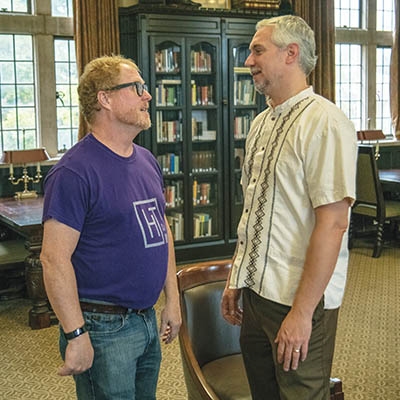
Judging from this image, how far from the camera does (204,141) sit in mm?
6035

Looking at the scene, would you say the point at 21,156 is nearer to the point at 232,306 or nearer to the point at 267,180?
the point at 232,306

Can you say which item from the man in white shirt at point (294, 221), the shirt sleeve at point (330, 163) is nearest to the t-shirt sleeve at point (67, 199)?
the man in white shirt at point (294, 221)

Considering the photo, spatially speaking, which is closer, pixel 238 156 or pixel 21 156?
pixel 21 156

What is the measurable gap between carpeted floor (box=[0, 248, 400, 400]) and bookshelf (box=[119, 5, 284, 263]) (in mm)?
1575

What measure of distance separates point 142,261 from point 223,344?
724mm

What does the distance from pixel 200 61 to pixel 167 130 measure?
28.3 inches

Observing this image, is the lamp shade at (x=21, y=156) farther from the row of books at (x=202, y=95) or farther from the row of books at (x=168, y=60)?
the row of books at (x=202, y=95)

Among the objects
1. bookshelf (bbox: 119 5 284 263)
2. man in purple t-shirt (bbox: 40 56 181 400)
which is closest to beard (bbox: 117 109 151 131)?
man in purple t-shirt (bbox: 40 56 181 400)

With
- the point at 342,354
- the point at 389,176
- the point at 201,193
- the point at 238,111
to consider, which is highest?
the point at 238,111

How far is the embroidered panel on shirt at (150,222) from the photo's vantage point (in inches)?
76.7

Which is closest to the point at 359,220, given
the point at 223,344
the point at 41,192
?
the point at 41,192

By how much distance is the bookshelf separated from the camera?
567 cm

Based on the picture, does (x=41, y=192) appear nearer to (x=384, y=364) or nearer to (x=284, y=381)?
(x=384, y=364)

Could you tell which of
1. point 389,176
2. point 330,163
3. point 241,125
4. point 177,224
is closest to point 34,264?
point 177,224
